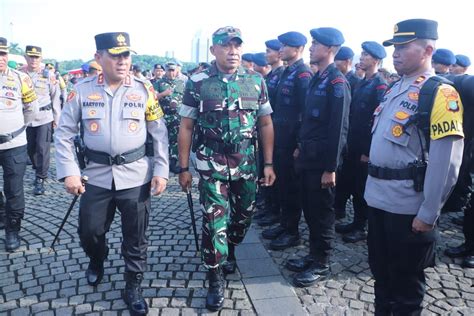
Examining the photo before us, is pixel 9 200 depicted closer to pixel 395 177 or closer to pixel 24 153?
pixel 24 153

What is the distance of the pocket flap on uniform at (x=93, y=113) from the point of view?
2977 mm

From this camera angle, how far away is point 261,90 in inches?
138

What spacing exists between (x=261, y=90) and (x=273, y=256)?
1975 mm

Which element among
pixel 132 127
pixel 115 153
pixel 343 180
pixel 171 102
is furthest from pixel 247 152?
pixel 171 102

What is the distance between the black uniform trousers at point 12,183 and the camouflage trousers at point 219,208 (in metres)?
2.52

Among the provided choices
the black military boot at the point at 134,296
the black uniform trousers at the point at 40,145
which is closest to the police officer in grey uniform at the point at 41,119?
the black uniform trousers at the point at 40,145

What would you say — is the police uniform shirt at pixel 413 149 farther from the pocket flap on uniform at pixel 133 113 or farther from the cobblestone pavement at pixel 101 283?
the pocket flap on uniform at pixel 133 113

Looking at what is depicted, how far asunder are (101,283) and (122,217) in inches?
33.6

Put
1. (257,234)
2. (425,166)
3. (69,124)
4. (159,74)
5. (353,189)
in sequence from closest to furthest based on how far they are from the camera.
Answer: (425,166), (69,124), (257,234), (353,189), (159,74)

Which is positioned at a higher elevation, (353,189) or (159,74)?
(159,74)

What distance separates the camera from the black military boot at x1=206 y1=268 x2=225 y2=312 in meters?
3.12

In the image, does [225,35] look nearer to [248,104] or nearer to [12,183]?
[248,104]

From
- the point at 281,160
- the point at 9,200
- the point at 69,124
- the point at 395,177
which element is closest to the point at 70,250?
the point at 9,200

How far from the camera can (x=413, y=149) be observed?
2.41m
